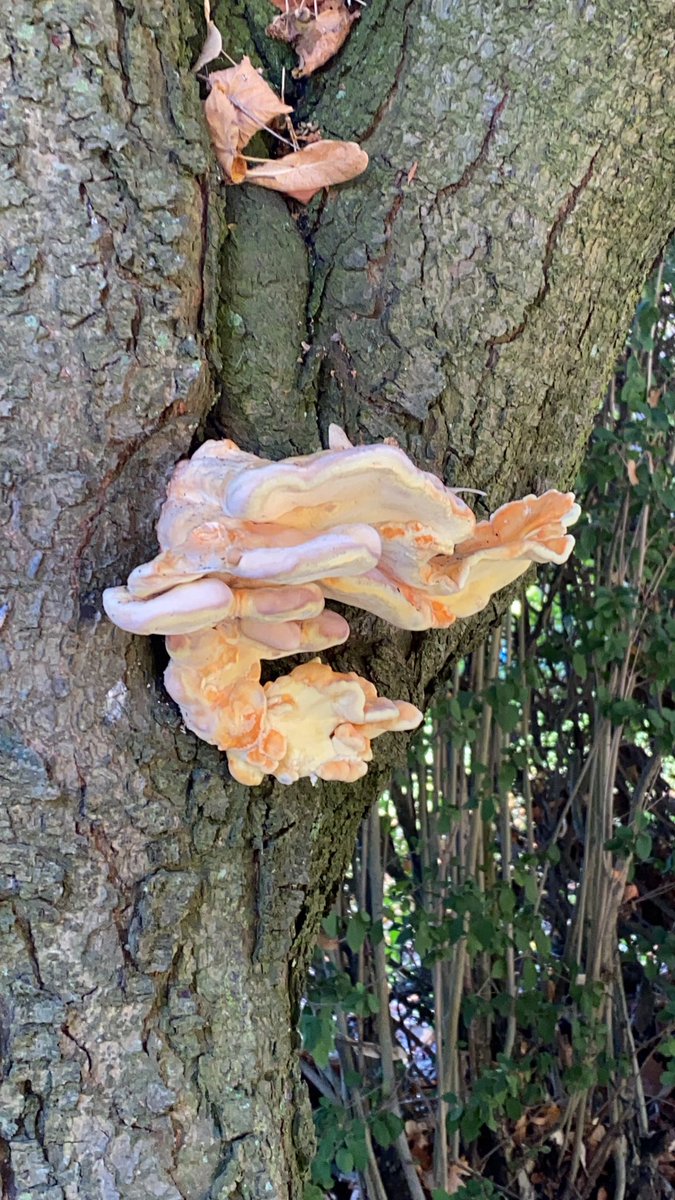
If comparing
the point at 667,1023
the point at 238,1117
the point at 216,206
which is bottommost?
the point at 667,1023

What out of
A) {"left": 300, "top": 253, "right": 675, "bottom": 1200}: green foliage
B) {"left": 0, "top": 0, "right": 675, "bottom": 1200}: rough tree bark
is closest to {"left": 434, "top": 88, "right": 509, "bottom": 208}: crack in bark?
{"left": 0, "top": 0, "right": 675, "bottom": 1200}: rough tree bark

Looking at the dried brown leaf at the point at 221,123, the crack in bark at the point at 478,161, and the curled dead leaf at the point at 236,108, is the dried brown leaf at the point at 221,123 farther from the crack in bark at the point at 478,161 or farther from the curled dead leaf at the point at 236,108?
the crack in bark at the point at 478,161

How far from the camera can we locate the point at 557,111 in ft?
2.53

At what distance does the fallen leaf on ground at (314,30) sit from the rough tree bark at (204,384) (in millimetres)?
19

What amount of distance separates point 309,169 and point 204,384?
22cm

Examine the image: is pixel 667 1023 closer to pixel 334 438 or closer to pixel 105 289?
pixel 334 438

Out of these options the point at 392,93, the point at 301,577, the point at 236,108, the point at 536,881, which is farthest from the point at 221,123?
the point at 536,881

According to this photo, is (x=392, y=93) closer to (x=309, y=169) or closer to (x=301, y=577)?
(x=309, y=169)

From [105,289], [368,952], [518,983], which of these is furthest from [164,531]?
[518,983]

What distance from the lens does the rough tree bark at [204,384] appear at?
68 centimetres

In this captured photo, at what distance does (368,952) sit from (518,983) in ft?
1.29

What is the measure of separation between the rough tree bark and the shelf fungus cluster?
7cm

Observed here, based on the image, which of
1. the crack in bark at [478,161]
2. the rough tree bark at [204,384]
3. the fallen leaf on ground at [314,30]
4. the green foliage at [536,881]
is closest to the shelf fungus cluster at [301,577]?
the rough tree bark at [204,384]

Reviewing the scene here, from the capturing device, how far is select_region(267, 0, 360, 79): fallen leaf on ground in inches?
32.3
